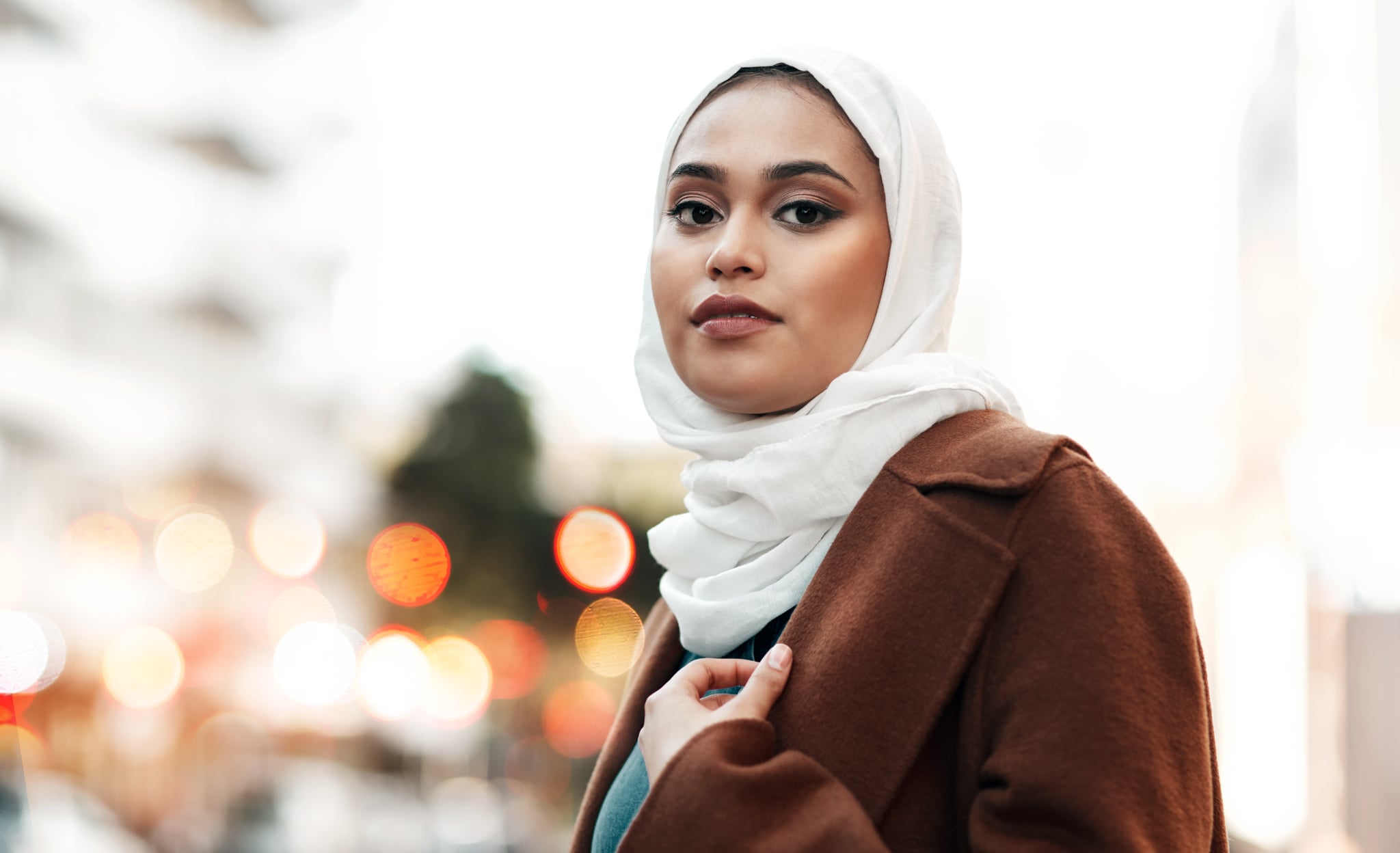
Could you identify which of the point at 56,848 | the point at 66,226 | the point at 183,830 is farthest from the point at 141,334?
the point at 56,848

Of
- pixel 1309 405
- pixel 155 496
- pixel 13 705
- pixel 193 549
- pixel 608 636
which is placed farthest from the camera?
pixel 193 549

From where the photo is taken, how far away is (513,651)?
603 inches

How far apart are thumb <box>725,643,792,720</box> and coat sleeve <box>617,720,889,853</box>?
0.09ft

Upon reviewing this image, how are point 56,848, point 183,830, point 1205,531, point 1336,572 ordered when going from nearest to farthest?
point 56,848, point 1336,572, point 183,830, point 1205,531

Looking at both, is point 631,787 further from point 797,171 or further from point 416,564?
point 416,564

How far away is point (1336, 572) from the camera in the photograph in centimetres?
1348

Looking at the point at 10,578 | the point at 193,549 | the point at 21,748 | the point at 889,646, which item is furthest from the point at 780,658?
the point at 193,549

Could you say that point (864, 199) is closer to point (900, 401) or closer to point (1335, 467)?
point (900, 401)

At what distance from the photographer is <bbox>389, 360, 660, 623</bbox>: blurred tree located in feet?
46.9

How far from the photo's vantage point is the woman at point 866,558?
116 cm

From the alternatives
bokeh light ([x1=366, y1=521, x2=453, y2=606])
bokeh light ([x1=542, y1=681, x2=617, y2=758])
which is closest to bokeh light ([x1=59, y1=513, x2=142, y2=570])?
bokeh light ([x1=366, y1=521, x2=453, y2=606])

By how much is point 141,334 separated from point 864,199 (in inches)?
999

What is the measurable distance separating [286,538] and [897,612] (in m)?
27.0

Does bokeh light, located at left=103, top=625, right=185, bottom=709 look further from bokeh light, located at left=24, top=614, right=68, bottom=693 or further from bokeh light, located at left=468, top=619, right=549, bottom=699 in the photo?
bokeh light, located at left=468, top=619, right=549, bottom=699
